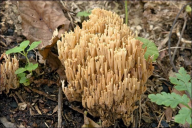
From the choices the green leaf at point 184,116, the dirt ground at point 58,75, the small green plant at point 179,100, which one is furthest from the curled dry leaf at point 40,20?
the green leaf at point 184,116

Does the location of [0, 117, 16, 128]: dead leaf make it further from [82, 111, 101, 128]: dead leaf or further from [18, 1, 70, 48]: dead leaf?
[18, 1, 70, 48]: dead leaf

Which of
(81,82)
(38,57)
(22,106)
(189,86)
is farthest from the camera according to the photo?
(38,57)

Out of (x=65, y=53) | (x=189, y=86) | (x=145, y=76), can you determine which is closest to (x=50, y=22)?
(x=65, y=53)

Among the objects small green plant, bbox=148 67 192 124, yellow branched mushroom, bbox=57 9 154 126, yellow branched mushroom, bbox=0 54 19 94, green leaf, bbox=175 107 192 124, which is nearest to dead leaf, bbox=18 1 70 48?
yellow branched mushroom, bbox=0 54 19 94

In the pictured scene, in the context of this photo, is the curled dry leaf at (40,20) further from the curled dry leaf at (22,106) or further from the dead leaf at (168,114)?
the dead leaf at (168,114)

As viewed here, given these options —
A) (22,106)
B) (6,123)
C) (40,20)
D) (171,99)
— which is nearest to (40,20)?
(40,20)

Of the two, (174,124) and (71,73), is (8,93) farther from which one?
(174,124)

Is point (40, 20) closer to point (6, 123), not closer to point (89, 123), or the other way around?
point (6, 123)
